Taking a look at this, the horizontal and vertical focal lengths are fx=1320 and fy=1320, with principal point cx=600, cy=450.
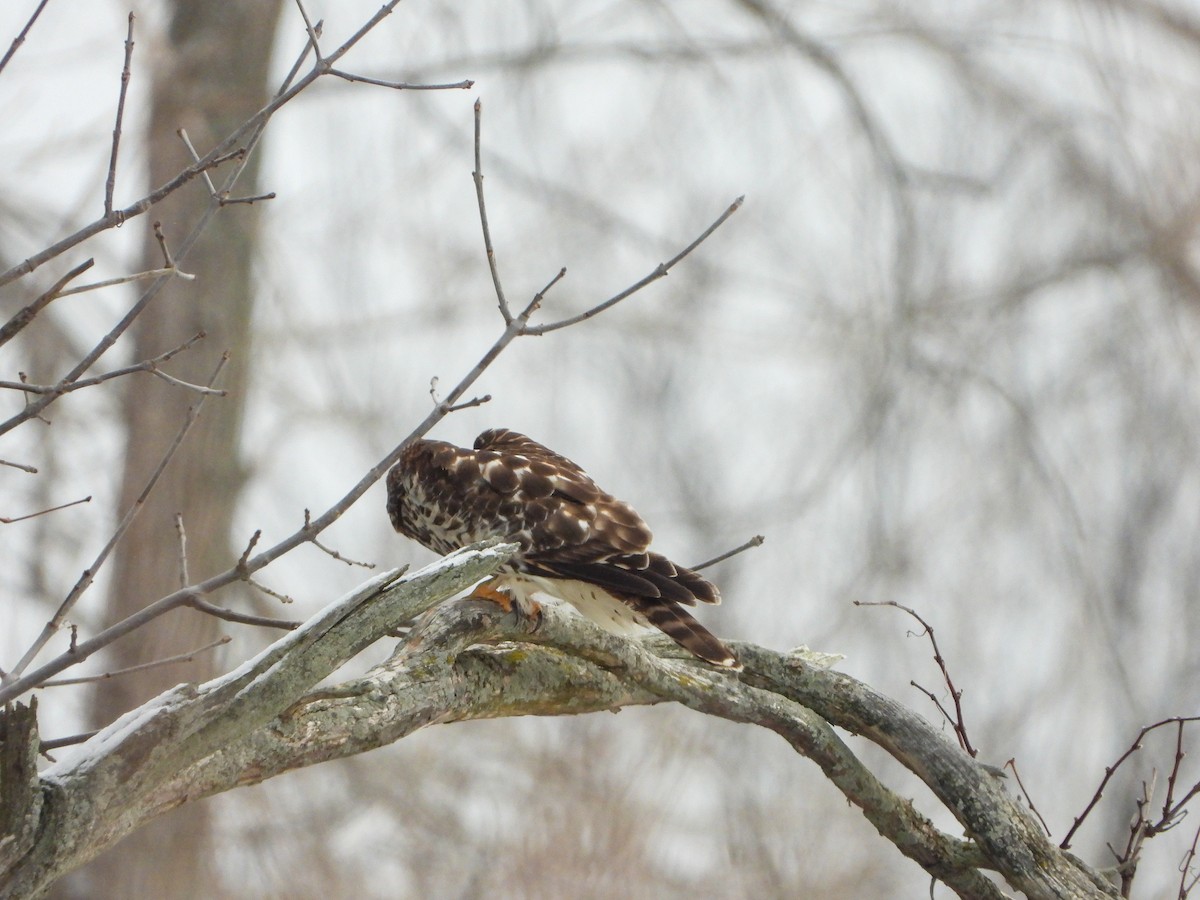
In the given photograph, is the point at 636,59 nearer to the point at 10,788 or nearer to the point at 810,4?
the point at 810,4

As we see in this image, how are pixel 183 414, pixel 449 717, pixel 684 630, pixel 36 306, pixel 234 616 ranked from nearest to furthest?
pixel 36 306 → pixel 234 616 → pixel 449 717 → pixel 684 630 → pixel 183 414

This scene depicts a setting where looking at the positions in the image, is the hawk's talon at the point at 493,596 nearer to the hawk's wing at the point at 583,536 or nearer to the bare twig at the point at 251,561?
the hawk's wing at the point at 583,536

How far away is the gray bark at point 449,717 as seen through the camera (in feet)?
6.36

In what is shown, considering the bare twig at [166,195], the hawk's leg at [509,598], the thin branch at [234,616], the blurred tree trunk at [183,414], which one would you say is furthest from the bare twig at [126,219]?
the blurred tree trunk at [183,414]

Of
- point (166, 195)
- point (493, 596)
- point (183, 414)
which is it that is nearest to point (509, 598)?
point (493, 596)

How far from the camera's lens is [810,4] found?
9594 mm

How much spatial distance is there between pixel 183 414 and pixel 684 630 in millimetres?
4987

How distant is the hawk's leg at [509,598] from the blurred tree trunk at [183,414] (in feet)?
12.2

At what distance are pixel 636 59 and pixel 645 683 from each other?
729 centimetres

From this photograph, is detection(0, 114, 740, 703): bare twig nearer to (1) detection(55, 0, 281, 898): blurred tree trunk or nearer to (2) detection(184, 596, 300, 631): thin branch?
(2) detection(184, 596, 300, 631): thin branch

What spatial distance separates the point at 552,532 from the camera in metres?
3.50

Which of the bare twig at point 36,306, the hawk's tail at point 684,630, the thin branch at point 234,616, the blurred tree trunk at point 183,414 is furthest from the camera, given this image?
the blurred tree trunk at point 183,414

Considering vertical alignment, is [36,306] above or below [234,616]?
above

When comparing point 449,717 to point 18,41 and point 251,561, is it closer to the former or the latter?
point 251,561
